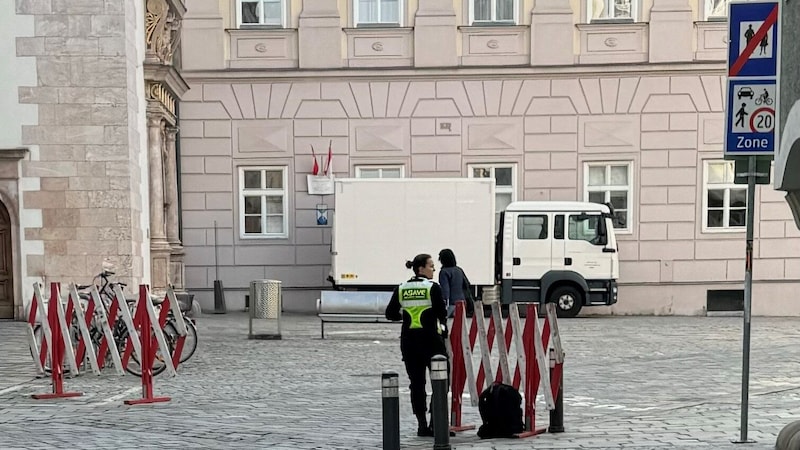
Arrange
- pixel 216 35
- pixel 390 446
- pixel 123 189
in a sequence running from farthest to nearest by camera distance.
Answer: pixel 216 35, pixel 123 189, pixel 390 446

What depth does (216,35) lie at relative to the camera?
21.5 metres

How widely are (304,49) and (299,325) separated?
23.0ft

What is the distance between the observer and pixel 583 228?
19609mm

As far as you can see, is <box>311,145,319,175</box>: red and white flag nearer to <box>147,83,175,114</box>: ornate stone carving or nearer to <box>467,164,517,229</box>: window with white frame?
<box>147,83,175,114</box>: ornate stone carving

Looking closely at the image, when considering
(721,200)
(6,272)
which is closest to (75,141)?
(6,272)

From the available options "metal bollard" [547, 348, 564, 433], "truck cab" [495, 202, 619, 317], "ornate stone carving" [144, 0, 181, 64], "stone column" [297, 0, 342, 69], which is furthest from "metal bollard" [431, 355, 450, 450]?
"stone column" [297, 0, 342, 69]

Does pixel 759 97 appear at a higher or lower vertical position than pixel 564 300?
higher

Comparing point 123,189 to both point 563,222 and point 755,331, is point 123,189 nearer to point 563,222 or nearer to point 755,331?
point 563,222

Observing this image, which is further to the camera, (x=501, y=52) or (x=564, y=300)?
(x=501, y=52)

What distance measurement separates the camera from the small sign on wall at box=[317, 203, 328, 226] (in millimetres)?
21438

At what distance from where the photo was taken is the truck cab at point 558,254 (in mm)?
19531

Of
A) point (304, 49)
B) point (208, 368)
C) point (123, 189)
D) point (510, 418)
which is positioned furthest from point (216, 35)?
point (510, 418)

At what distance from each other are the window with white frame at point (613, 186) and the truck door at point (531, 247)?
8.38 feet

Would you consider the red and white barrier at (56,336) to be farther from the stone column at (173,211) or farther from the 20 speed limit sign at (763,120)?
the stone column at (173,211)
